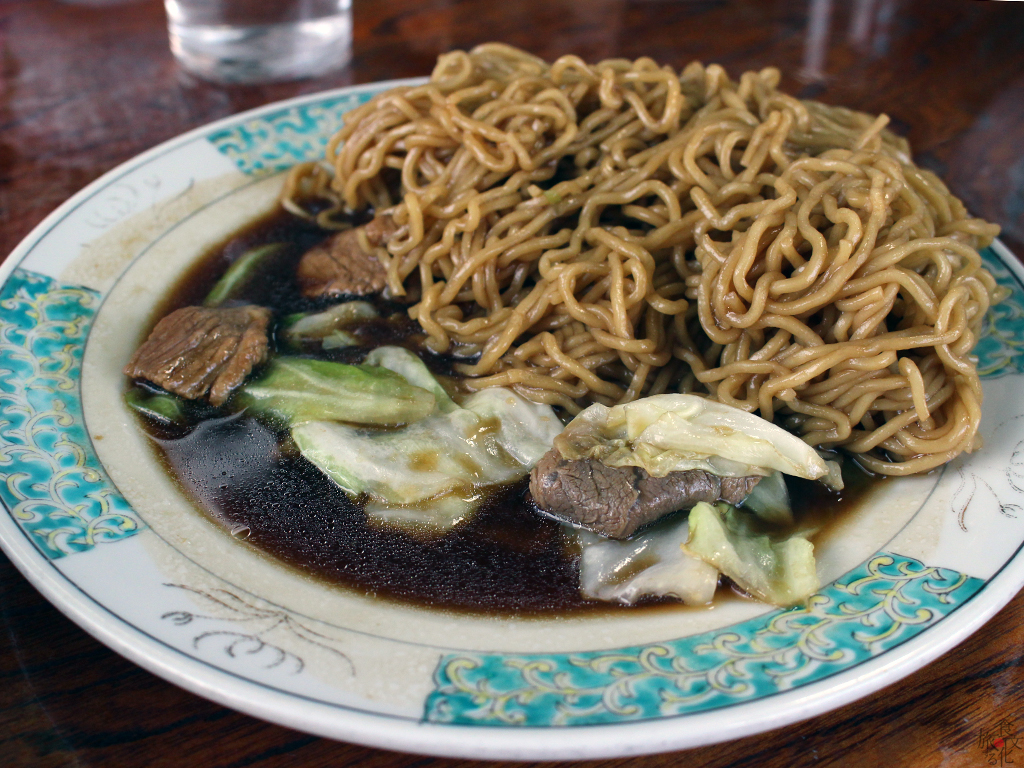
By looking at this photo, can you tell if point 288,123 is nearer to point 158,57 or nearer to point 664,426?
point 158,57

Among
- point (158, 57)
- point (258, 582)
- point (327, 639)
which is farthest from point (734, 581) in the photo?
point (158, 57)

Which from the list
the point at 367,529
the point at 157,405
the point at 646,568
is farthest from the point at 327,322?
the point at 646,568

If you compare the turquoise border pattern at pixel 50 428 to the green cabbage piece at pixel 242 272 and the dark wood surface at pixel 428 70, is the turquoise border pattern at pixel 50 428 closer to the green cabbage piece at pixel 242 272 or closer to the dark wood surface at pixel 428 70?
the dark wood surface at pixel 428 70

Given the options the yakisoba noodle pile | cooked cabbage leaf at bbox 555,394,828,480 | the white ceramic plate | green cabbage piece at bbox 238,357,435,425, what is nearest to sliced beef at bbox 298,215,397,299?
the yakisoba noodle pile

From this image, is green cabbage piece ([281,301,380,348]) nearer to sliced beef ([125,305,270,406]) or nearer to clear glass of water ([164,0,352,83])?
sliced beef ([125,305,270,406])

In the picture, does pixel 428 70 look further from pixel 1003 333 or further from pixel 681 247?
pixel 1003 333

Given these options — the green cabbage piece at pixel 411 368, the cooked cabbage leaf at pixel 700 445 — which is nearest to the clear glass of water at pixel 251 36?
the green cabbage piece at pixel 411 368
